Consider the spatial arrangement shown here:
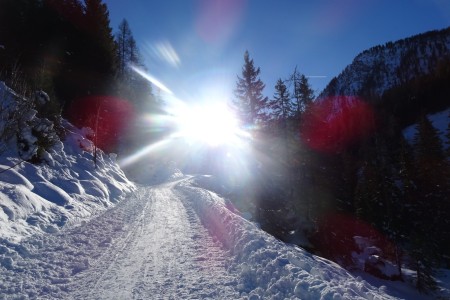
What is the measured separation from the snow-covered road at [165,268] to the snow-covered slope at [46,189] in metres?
1.00

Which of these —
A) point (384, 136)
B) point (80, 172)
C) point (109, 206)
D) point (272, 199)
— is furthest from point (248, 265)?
point (384, 136)

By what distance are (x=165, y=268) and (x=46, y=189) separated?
9657 millimetres

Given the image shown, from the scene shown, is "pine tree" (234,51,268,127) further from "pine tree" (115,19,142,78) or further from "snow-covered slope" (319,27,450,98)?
"snow-covered slope" (319,27,450,98)

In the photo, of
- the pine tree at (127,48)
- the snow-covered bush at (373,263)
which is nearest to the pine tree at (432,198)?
the snow-covered bush at (373,263)

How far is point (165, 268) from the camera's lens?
756 centimetres

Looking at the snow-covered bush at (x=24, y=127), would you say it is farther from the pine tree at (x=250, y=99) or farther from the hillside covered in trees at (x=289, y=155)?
the pine tree at (x=250, y=99)

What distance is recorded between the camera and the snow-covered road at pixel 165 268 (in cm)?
594

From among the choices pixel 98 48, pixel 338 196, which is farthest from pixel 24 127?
pixel 338 196

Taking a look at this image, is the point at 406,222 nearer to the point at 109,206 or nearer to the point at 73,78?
the point at 109,206

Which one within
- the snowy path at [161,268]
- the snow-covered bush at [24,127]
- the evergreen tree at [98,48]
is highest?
the evergreen tree at [98,48]

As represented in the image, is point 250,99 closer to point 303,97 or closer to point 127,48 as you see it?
point 303,97

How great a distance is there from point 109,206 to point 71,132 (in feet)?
37.9

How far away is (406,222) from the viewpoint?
29406mm

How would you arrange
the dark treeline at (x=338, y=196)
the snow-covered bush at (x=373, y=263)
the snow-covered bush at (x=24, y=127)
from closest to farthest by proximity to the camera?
the snow-covered bush at (x=24, y=127) < the snow-covered bush at (x=373, y=263) < the dark treeline at (x=338, y=196)
